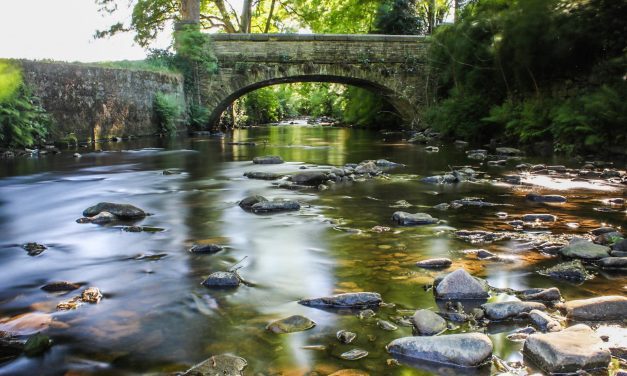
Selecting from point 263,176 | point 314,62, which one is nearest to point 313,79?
point 314,62

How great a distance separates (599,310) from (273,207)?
3.87m

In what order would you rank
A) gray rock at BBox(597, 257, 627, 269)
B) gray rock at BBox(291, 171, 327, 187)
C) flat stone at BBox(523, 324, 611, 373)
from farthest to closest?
gray rock at BBox(291, 171, 327, 187) → gray rock at BBox(597, 257, 627, 269) → flat stone at BBox(523, 324, 611, 373)

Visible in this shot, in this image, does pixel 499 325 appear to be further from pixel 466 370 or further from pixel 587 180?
pixel 587 180

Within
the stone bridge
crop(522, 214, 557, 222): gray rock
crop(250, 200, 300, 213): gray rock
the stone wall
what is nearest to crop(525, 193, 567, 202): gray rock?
crop(522, 214, 557, 222): gray rock

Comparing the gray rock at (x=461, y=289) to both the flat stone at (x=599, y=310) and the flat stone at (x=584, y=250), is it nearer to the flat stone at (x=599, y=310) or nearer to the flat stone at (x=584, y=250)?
the flat stone at (x=599, y=310)

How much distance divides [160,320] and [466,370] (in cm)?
163

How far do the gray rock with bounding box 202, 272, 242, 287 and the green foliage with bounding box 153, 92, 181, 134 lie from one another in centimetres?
1645

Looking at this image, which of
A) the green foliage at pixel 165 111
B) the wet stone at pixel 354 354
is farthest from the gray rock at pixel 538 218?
the green foliage at pixel 165 111

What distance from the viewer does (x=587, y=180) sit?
8.41m

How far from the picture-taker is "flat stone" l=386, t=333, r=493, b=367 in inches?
100

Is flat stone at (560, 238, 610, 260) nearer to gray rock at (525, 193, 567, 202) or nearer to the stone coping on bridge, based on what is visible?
gray rock at (525, 193, 567, 202)

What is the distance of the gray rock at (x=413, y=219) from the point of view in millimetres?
5438

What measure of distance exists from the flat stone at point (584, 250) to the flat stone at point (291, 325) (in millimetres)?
2207

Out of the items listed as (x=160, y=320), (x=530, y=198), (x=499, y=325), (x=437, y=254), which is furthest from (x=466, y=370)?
(x=530, y=198)
